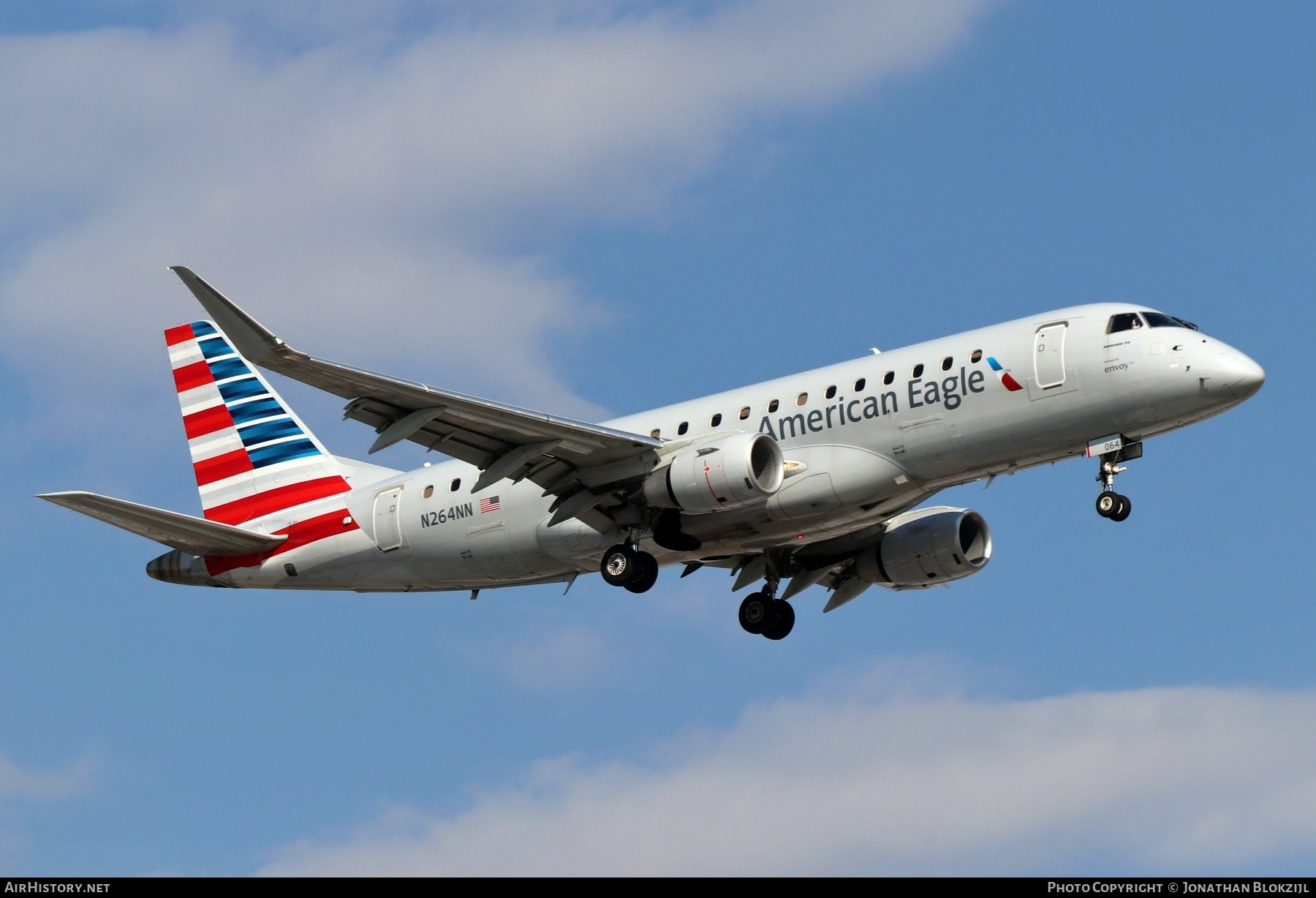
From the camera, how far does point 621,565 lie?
34.0 meters

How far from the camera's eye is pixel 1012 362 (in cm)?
3122

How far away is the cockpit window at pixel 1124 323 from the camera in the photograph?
3097 centimetres

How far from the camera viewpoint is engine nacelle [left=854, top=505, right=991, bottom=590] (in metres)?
37.3

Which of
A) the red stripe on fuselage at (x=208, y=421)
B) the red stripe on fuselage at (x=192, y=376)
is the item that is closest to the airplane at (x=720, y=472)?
the red stripe on fuselage at (x=208, y=421)

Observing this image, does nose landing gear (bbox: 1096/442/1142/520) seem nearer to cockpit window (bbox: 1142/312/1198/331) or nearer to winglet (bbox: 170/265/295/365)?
cockpit window (bbox: 1142/312/1198/331)

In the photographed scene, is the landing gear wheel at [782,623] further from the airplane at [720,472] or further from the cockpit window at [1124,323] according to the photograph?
the cockpit window at [1124,323]

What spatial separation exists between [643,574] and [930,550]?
7414 mm

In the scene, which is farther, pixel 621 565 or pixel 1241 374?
pixel 621 565

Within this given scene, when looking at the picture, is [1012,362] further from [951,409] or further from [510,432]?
[510,432]

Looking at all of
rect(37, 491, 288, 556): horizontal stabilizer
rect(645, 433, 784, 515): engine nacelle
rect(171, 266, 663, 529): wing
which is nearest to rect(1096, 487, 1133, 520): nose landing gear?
rect(645, 433, 784, 515): engine nacelle

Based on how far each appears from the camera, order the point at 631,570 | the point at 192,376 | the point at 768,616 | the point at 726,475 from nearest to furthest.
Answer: the point at 726,475
the point at 631,570
the point at 768,616
the point at 192,376

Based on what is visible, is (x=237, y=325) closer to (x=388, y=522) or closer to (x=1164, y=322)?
(x=388, y=522)

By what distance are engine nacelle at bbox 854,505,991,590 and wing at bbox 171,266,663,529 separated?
7.11 m

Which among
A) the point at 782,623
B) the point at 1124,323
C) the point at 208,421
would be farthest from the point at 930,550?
the point at 208,421
